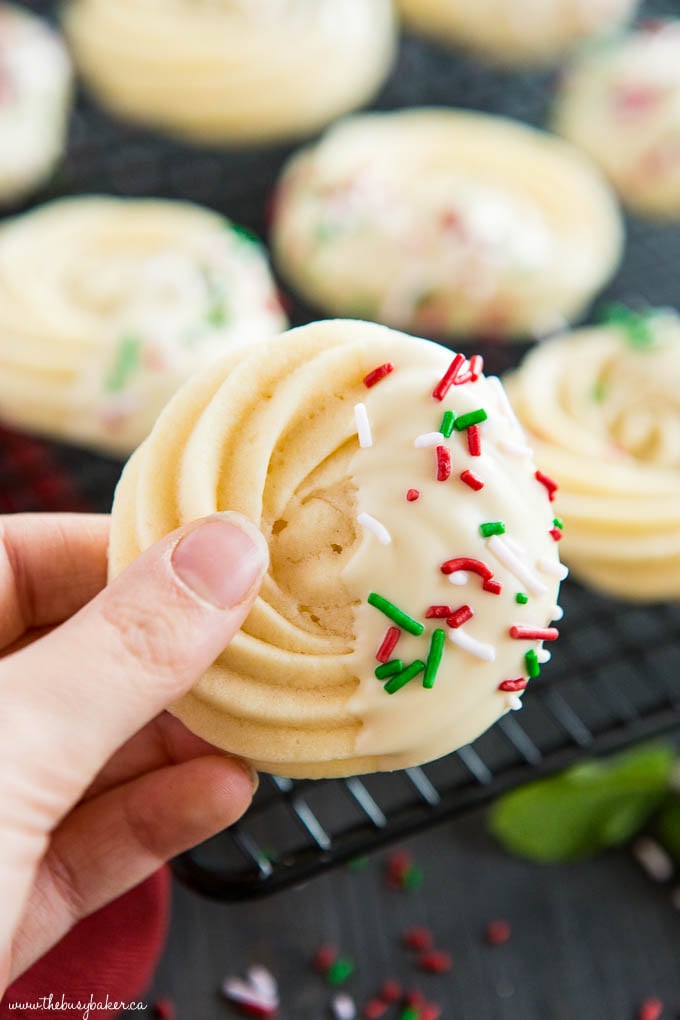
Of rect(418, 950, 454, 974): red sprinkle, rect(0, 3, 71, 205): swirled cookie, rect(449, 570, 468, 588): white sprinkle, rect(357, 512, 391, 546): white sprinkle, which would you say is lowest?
rect(418, 950, 454, 974): red sprinkle

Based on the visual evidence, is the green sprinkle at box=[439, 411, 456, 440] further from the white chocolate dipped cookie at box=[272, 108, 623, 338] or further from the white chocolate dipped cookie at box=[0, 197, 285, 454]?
the white chocolate dipped cookie at box=[272, 108, 623, 338]

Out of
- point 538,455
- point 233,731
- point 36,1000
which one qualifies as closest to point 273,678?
point 233,731

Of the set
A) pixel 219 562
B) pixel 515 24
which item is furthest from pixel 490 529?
pixel 515 24

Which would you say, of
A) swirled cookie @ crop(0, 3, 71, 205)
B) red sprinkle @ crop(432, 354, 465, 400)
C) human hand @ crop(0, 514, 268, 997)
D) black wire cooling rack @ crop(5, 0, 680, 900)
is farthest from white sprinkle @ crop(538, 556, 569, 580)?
swirled cookie @ crop(0, 3, 71, 205)

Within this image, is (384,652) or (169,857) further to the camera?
(169,857)

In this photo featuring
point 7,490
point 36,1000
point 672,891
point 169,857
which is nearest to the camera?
point 169,857

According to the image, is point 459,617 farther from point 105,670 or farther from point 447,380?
point 105,670

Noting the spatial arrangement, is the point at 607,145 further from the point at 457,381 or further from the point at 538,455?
the point at 457,381
